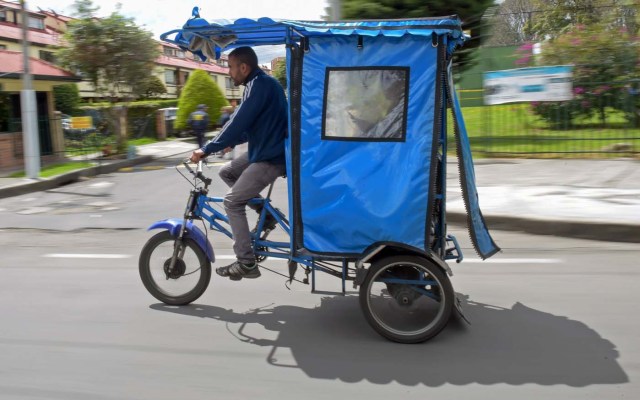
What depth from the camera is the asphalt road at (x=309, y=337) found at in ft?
12.0

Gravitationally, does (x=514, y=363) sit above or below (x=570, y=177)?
below

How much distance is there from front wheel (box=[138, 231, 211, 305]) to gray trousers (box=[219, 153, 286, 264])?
365mm

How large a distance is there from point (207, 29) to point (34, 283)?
3.04 m

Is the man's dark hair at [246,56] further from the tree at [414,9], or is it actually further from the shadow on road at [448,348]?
the tree at [414,9]

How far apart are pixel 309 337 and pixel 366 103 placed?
1.64 meters

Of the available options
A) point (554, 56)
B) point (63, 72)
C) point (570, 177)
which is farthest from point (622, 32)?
point (63, 72)

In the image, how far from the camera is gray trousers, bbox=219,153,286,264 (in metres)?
4.79

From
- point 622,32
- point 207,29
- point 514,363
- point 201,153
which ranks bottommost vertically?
point 514,363

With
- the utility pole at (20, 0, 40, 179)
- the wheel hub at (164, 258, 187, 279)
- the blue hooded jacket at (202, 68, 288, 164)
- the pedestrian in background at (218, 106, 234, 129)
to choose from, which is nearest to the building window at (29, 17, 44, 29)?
the pedestrian in background at (218, 106, 234, 129)

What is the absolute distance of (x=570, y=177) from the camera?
10.3 meters

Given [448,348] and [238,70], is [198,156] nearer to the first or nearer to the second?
[238,70]

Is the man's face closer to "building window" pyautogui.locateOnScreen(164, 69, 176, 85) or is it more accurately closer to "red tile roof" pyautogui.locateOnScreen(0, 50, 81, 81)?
"red tile roof" pyautogui.locateOnScreen(0, 50, 81, 81)

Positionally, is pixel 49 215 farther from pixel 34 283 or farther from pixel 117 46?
pixel 117 46

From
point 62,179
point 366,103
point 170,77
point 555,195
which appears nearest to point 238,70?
point 366,103
